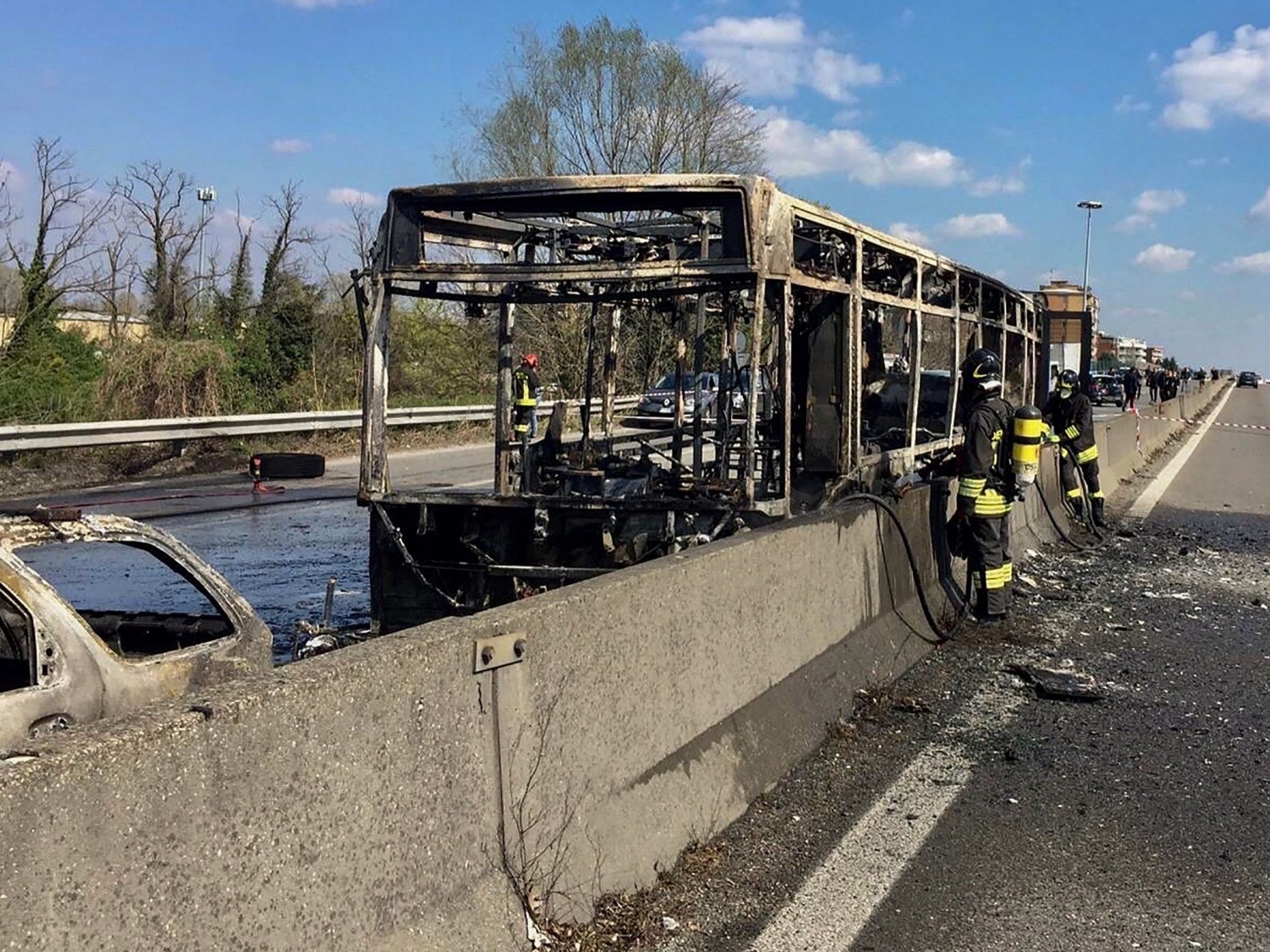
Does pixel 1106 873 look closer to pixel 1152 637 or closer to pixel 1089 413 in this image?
pixel 1152 637

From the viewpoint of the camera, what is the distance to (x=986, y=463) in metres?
8.59

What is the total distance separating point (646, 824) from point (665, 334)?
6.70m

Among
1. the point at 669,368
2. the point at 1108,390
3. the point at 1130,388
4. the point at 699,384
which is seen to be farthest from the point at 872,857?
the point at 1108,390

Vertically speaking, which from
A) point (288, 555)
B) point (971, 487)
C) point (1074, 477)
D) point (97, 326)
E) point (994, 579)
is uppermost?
point (97, 326)

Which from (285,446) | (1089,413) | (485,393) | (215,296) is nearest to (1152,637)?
(1089,413)

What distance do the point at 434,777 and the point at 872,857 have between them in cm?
203

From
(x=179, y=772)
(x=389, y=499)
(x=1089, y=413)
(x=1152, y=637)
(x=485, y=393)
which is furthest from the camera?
(x=485, y=393)

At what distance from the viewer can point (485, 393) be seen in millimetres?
30328

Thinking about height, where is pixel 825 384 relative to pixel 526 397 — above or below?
above

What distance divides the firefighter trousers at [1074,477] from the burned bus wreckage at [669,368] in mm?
3751

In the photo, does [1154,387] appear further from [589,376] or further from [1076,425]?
[589,376]

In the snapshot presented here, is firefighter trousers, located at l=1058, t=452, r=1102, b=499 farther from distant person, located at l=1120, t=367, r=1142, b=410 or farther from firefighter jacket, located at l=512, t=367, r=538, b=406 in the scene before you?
distant person, located at l=1120, t=367, r=1142, b=410

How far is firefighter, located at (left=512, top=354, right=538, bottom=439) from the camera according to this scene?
951 centimetres

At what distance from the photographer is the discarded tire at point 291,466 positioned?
56.2 feet
